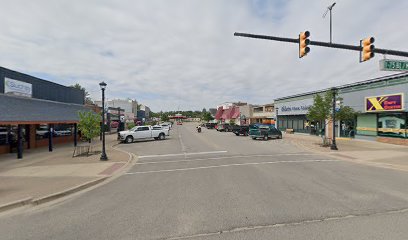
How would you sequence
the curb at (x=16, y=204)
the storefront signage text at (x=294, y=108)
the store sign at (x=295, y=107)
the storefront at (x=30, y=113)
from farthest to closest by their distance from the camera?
the storefront signage text at (x=294, y=108)
the store sign at (x=295, y=107)
the storefront at (x=30, y=113)
the curb at (x=16, y=204)

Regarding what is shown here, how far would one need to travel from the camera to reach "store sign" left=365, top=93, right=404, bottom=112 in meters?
19.8

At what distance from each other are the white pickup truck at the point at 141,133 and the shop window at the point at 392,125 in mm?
23160

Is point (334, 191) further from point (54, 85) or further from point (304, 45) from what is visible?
point (54, 85)

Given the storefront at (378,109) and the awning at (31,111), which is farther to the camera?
the storefront at (378,109)

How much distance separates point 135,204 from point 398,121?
76.8 ft

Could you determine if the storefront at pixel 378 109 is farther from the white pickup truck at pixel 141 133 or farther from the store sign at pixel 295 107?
the white pickup truck at pixel 141 133

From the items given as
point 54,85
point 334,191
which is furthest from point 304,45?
point 54,85

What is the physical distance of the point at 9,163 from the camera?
1311cm

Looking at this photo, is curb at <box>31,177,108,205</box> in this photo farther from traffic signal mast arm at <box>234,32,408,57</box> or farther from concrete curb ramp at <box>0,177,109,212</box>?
traffic signal mast arm at <box>234,32,408,57</box>

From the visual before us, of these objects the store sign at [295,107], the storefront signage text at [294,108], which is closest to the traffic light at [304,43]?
the store sign at [295,107]

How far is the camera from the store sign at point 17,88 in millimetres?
17000

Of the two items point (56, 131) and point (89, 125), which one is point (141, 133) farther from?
point (89, 125)

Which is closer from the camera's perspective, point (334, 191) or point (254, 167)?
point (334, 191)

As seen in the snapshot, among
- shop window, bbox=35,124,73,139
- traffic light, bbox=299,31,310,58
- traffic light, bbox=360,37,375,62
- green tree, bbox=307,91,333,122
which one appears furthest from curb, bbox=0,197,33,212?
green tree, bbox=307,91,333,122
